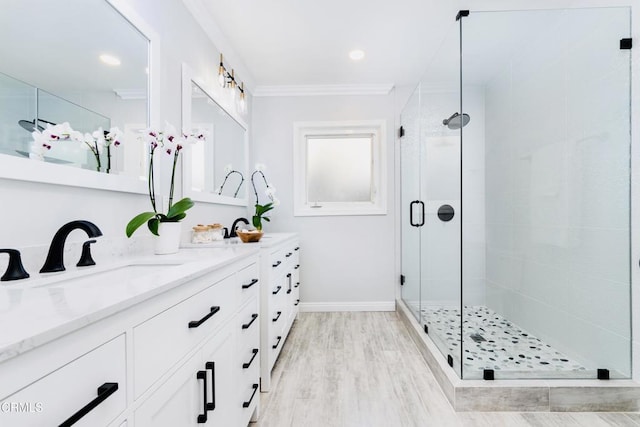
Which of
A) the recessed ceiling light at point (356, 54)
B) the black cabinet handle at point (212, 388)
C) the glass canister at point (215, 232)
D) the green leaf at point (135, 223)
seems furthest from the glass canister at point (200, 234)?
the recessed ceiling light at point (356, 54)

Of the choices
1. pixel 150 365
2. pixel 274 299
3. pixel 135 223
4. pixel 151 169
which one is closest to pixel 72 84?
pixel 151 169

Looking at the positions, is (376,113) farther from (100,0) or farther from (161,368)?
(161,368)

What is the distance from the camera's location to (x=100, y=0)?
128cm

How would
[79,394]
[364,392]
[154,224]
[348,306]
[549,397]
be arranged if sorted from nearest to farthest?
[79,394] → [154,224] → [549,397] → [364,392] → [348,306]

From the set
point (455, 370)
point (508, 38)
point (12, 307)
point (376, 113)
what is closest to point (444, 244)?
point (455, 370)

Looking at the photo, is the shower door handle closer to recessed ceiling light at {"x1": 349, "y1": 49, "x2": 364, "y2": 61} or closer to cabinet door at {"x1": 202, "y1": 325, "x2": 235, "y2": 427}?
recessed ceiling light at {"x1": 349, "y1": 49, "x2": 364, "y2": 61}

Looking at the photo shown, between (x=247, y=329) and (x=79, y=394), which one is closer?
(x=79, y=394)

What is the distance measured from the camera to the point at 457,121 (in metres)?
2.10

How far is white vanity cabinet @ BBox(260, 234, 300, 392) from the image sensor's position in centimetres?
190

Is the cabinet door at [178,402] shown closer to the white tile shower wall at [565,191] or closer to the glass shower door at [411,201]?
the white tile shower wall at [565,191]

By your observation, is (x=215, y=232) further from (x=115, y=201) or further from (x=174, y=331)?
(x=174, y=331)

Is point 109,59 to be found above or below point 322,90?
below

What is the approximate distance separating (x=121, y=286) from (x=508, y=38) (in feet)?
7.96

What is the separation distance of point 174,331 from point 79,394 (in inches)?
12.3
